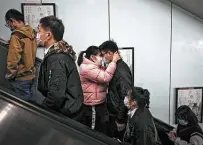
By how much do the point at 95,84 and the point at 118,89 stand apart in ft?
0.98

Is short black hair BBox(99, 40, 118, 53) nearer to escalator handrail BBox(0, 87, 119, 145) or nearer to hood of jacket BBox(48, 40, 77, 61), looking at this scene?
hood of jacket BBox(48, 40, 77, 61)

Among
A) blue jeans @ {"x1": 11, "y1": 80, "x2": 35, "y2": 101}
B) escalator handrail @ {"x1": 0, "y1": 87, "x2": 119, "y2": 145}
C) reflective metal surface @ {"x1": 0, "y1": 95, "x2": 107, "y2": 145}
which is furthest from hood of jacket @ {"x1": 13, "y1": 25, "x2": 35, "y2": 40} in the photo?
reflective metal surface @ {"x1": 0, "y1": 95, "x2": 107, "y2": 145}

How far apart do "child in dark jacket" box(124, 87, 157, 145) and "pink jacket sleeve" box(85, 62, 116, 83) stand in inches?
15.8

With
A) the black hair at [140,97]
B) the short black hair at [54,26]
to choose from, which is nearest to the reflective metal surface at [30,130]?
the short black hair at [54,26]

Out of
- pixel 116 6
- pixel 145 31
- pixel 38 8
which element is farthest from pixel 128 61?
pixel 38 8

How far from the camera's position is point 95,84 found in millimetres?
3264

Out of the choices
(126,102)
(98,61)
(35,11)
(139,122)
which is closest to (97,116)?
(126,102)

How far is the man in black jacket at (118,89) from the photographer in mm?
3119

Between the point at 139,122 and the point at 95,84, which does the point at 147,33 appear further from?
the point at 139,122

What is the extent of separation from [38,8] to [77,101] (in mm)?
2232

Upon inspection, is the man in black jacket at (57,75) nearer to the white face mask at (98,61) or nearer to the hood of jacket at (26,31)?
the white face mask at (98,61)

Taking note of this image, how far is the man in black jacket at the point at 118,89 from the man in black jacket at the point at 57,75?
801 millimetres

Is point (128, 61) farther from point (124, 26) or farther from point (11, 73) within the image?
point (11, 73)

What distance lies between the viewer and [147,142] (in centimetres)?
259
